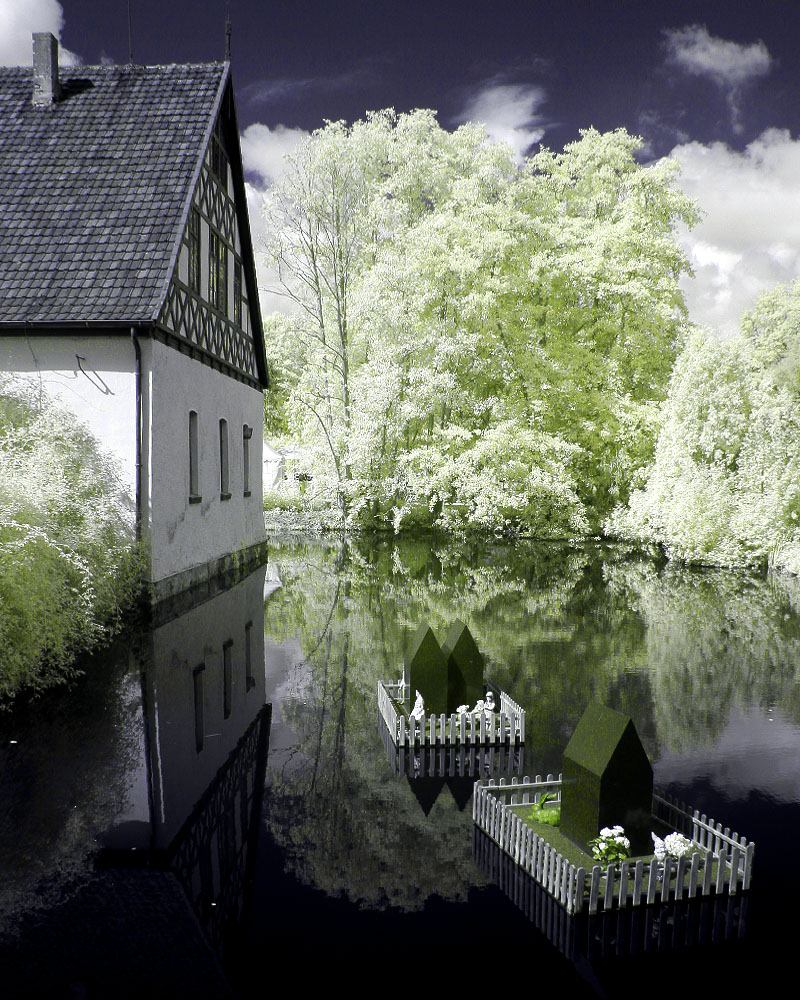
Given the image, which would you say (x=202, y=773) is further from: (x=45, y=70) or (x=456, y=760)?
(x=45, y=70)

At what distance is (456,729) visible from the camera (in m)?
8.34

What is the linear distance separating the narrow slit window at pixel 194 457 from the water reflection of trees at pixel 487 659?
279 centimetres

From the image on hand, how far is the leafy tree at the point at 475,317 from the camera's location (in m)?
25.9

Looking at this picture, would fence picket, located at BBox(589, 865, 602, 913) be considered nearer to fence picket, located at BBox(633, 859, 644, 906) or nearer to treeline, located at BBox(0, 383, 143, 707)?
fence picket, located at BBox(633, 859, 644, 906)

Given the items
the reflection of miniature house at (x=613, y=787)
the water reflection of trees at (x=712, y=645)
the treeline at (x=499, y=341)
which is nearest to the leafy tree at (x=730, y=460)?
the treeline at (x=499, y=341)

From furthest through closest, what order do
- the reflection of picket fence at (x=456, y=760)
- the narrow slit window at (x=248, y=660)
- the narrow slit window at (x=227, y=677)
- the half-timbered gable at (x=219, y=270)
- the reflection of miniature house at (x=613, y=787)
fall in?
the half-timbered gable at (x=219, y=270) < the narrow slit window at (x=248, y=660) < the narrow slit window at (x=227, y=677) < the reflection of picket fence at (x=456, y=760) < the reflection of miniature house at (x=613, y=787)

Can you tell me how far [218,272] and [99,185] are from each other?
10.9 ft

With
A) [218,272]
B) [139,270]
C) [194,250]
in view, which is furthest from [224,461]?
[139,270]

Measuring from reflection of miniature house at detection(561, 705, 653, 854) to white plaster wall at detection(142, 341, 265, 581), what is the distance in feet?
32.4

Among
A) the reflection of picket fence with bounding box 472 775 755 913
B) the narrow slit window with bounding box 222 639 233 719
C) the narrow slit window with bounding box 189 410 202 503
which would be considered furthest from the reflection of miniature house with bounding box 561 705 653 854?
the narrow slit window with bounding box 189 410 202 503

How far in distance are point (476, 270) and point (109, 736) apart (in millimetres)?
21034

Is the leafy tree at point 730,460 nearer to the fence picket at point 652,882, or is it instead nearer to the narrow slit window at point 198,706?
the narrow slit window at point 198,706

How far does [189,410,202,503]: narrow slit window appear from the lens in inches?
669

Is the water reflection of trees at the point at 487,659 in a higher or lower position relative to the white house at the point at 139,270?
lower
